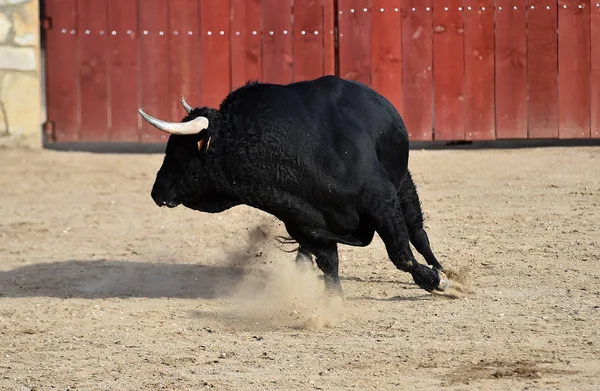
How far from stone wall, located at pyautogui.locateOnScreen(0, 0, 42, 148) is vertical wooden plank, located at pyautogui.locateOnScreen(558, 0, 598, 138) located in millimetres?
5023

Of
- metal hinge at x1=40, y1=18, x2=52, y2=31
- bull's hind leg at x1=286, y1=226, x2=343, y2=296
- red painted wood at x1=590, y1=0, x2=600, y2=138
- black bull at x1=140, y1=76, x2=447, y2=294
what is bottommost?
bull's hind leg at x1=286, y1=226, x2=343, y2=296

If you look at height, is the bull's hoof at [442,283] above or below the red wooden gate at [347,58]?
below

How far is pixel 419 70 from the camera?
11602 mm

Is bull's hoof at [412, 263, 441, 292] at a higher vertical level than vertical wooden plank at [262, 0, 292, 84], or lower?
lower

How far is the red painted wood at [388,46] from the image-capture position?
38.2 ft

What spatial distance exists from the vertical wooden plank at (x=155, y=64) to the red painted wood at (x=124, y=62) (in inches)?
3.6

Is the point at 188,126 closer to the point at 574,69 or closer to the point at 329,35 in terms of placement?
the point at 329,35

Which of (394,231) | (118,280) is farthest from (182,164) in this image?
(118,280)

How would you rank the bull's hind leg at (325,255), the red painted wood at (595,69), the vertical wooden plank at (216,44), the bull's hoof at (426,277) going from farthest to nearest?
the vertical wooden plank at (216,44) → the red painted wood at (595,69) → the bull's hind leg at (325,255) → the bull's hoof at (426,277)

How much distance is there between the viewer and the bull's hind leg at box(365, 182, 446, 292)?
672 cm

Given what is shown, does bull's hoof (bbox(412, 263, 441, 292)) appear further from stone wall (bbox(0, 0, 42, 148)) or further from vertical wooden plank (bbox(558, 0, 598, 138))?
stone wall (bbox(0, 0, 42, 148))

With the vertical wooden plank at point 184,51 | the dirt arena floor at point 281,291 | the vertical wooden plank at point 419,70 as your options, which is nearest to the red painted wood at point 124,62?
the vertical wooden plank at point 184,51

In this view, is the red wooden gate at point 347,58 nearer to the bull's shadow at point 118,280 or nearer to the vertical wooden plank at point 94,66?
the vertical wooden plank at point 94,66

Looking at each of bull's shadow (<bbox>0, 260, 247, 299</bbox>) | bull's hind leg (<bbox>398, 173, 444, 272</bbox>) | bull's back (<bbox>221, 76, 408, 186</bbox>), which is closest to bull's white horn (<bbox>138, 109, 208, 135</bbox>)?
bull's back (<bbox>221, 76, 408, 186</bbox>)
